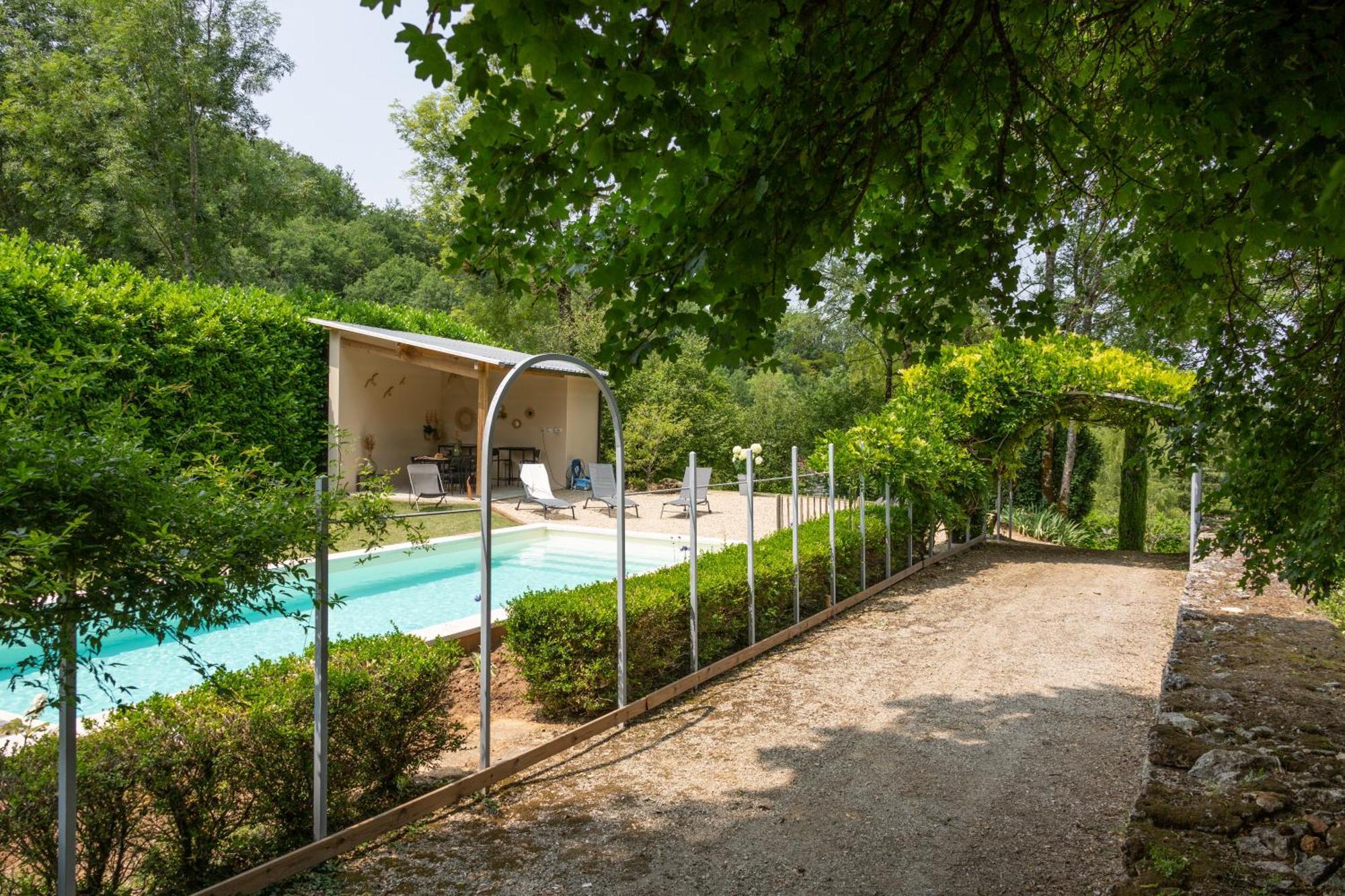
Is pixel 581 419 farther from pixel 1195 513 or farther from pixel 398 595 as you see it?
pixel 1195 513

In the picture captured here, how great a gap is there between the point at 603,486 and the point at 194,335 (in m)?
7.52

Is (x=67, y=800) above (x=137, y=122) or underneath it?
underneath

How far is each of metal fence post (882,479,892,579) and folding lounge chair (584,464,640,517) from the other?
6.09m

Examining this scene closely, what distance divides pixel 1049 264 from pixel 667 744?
16.7 metres

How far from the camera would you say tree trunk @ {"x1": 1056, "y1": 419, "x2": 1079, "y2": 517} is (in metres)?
19.0

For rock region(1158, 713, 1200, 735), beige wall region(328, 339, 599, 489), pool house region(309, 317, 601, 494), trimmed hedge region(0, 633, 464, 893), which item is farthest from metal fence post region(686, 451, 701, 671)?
beige wall region(328, 339, 599, 489)

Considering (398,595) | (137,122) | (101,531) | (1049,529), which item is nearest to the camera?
(101,531)

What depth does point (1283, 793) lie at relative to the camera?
9.27ft

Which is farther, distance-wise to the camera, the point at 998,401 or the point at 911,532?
the point at 998,401

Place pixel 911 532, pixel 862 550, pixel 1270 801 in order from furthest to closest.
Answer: pixel 911 532 → pixel 862 550 → pixel 1270 801

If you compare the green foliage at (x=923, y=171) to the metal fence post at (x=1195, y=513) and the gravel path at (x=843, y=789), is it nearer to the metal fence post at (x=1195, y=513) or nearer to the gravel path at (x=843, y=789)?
Answer: the gravel path at (x=843, y=789)

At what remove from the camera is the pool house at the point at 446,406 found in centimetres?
1517

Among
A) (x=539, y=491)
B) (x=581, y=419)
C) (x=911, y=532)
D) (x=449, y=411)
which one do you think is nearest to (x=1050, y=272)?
(x=911, y=532)

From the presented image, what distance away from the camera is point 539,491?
14.7 meters
